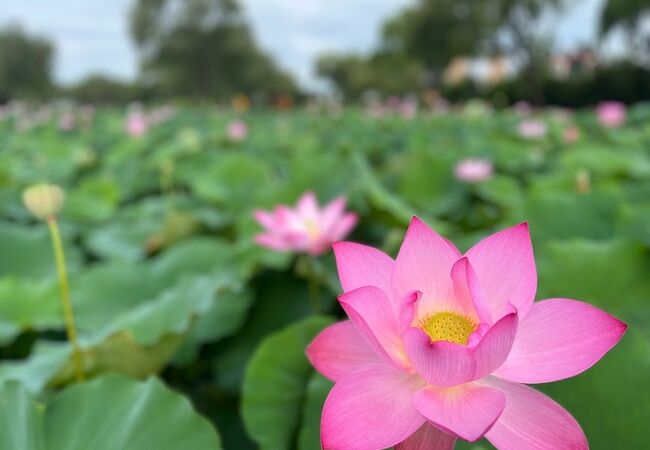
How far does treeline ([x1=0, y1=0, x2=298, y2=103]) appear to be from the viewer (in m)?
24.4

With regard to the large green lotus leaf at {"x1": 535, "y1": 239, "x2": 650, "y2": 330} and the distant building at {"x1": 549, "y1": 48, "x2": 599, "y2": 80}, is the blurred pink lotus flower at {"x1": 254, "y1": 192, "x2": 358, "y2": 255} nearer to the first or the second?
the large green lotus leaf at {"x1": 535, "y1": 239, "x2": 650, "y2": 330}

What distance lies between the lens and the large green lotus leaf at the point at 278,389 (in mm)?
626

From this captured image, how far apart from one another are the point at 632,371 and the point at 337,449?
30 centimetres

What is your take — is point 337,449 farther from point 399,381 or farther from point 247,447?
point 247,447

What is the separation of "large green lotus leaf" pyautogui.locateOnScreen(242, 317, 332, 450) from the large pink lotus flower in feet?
0.79

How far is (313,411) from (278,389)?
6 cm

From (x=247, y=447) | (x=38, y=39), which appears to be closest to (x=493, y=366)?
(x=247, y=447)

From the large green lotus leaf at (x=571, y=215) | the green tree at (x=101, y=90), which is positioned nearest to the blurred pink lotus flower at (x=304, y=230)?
the large green lotus leaf at (x=571, y=215)

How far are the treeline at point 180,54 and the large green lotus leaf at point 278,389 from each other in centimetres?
2407

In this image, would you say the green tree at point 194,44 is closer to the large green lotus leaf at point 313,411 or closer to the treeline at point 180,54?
the treeline at point 180,54

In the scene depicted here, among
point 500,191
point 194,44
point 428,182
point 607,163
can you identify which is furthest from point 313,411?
point 194,44

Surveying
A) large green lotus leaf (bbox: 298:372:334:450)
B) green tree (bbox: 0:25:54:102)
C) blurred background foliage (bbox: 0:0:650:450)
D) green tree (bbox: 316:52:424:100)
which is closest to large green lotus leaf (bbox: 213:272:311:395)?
blurred background foliage (bbox: 0:0:650:450)

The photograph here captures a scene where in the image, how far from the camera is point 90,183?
192 cm

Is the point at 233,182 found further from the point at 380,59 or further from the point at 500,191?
the point at 380,59
